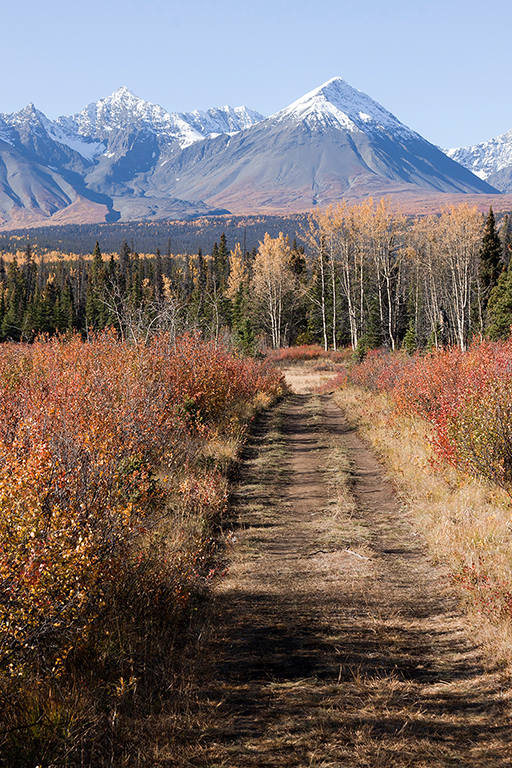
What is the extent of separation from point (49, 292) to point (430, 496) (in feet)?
282

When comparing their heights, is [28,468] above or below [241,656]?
above

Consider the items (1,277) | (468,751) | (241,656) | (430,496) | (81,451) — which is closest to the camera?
(468,751)

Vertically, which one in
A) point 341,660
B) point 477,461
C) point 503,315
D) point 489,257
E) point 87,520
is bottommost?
point 341,660

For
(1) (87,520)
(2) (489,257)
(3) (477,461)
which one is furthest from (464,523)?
(2) (489,257)

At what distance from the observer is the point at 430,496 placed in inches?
309

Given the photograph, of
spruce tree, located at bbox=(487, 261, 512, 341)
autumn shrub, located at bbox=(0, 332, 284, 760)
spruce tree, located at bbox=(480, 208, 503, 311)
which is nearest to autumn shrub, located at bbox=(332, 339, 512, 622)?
autumn shrub, located at bbox=(0, 332, 284, 760)

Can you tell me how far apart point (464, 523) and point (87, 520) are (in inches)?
175

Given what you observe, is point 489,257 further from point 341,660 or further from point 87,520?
point 87,520

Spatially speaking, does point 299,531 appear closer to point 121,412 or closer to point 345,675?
point 121,412

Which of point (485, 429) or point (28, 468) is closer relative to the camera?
point (28, 468)

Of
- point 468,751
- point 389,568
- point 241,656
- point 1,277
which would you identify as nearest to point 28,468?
point 241,656

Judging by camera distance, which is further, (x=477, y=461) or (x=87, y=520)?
(x=477, y=461)

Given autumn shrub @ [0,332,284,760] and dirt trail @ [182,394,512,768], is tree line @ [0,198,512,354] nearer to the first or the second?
autumn shrub @ [0,332,284,760]

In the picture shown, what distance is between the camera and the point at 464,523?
6.32 m
